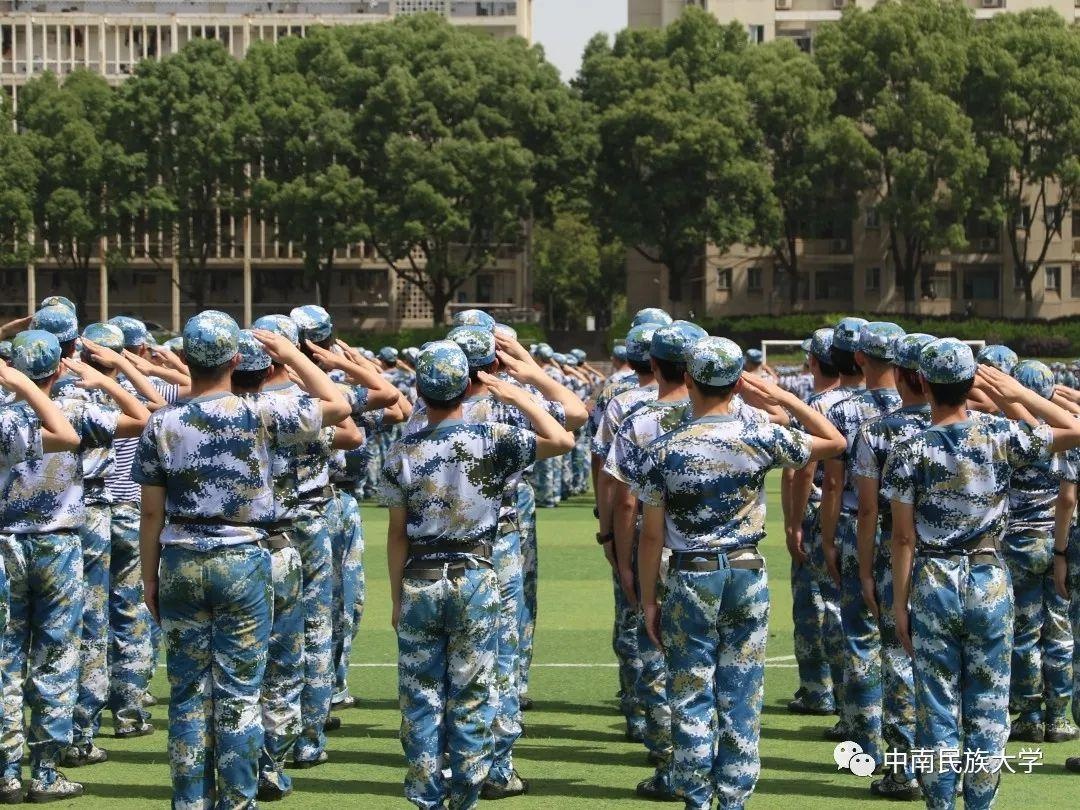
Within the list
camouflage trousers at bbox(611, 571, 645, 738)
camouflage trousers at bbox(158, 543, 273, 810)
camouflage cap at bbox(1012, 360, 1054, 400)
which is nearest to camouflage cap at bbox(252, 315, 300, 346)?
camouflage trousers at bbox(158, 543, 273, 810)

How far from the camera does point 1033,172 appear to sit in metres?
68.0

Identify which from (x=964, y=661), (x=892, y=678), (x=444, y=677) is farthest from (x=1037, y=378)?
(x=444, y=677)

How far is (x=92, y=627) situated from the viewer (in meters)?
11.0

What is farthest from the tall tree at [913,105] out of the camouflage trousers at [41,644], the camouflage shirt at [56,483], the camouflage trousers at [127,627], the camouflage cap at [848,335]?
the camouflage trousers at [41,644]

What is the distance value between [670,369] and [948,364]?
1.67 meters

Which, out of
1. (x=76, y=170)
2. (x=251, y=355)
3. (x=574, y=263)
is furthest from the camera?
→ (x=574, y=263)

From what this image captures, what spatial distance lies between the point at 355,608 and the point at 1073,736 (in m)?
4.71

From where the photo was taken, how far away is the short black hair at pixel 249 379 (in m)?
9.39

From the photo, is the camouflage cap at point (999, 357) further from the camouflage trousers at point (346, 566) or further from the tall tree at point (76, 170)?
the tall tree at point (76, 170)

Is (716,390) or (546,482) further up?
(716,390)

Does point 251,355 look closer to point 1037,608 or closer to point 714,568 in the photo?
point 714,568

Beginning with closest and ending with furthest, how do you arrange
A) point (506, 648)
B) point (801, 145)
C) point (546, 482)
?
point (506, 648), point (546, 482), point (801, 145)

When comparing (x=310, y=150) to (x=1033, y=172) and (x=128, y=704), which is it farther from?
(x=128, y=704)

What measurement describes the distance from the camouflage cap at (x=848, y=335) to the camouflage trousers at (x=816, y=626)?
1.21 metres
